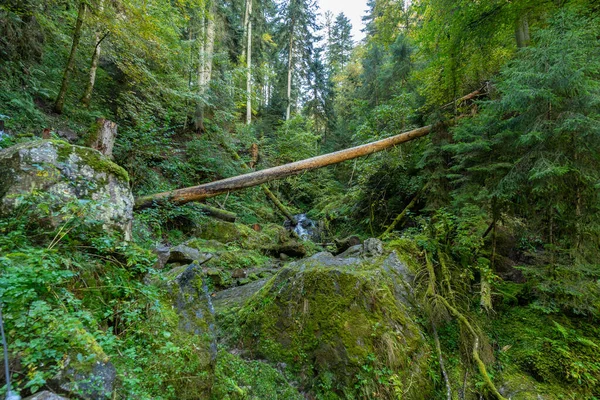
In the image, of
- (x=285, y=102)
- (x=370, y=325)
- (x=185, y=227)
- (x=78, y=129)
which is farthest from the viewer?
(x=285, y=102)

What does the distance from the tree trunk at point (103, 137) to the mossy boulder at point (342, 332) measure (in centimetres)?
407

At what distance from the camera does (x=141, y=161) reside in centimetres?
678

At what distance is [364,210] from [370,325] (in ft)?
18.3

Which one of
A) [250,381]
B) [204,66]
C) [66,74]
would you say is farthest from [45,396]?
[204,66]

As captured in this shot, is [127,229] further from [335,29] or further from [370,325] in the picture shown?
[335,29]

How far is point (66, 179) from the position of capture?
→ 2291 millimetres

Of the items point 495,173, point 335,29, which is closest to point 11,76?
point 495,173

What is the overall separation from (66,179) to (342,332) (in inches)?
128

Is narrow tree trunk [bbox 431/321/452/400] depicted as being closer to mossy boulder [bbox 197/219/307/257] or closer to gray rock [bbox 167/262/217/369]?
gray rock [bbox 167/262/217/369]

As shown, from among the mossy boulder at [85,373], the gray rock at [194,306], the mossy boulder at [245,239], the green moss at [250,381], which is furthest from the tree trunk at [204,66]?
the mossy boulder at [85,373]

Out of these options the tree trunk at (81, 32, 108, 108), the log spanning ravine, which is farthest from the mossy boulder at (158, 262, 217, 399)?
the tree trunk at (81, 32, 108, 108)

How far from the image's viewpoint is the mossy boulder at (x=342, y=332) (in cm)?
289

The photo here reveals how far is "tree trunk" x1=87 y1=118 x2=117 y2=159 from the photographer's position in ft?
15.9

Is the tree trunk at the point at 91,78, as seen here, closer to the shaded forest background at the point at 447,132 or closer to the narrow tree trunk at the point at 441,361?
the shaded forest background at the point at 447,132
